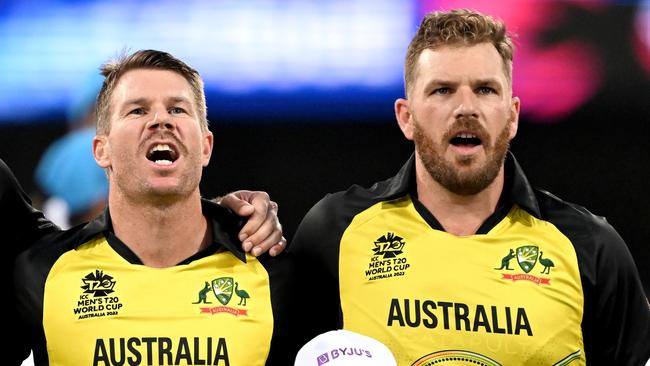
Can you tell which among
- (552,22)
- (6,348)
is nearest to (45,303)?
(6,348)

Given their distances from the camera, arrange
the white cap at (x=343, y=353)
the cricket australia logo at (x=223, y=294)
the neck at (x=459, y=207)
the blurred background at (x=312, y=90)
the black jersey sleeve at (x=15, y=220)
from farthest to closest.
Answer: the blurred background at (x=312, y=90) → the neck at (x=459, y=207) → the black jersey sleeve at (x=15, y=220) → the cricket australia logo at (x=223, y=294) → the white cap at (x=343, y=353)

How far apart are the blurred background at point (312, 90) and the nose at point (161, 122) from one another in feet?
9.92

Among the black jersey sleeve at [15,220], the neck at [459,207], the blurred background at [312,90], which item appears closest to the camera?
the black jersey sleeve at [15,220]

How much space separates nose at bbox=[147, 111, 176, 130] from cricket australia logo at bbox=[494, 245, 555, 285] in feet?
3.90

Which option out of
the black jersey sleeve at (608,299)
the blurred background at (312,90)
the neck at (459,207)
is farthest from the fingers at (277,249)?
the blurred background at (312,90)

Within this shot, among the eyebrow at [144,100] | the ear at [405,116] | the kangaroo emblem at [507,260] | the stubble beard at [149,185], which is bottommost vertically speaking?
the kangaroo emblem at [507,260]

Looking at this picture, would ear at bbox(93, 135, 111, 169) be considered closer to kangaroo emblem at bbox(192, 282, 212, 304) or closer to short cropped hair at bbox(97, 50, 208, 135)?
short cropped hair at bbox(97, 50, 208, 135)

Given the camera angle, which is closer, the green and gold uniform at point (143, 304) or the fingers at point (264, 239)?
the green and gold uniform at point (143, 304)

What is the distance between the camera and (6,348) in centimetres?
374

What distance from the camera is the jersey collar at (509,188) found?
3.88 meters

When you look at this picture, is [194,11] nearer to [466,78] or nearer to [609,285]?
[466,78]

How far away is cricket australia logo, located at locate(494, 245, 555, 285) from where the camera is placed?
3.76 m

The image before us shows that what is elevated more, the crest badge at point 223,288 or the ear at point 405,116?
the ear at point 405,116

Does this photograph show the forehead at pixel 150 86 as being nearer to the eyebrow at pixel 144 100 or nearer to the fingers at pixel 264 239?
the eyebrow at pixel 144 100
